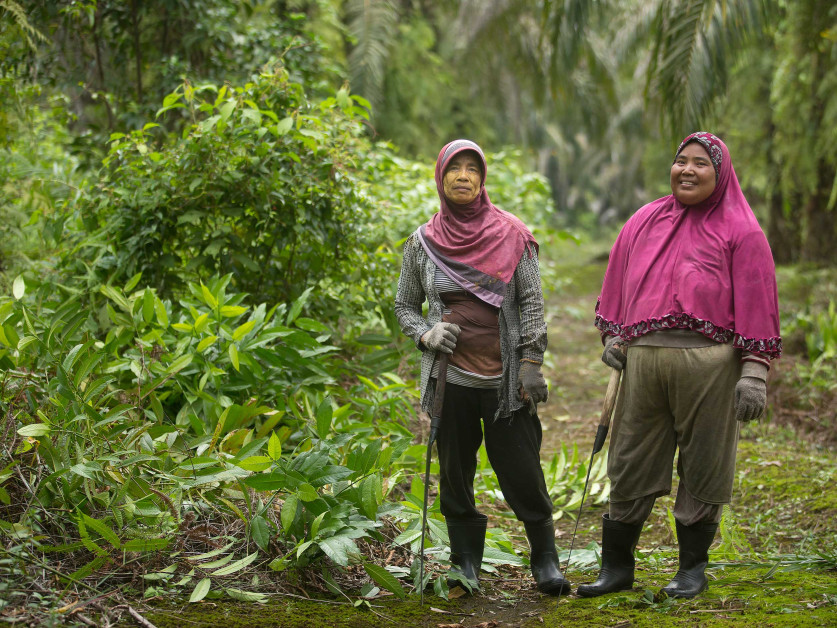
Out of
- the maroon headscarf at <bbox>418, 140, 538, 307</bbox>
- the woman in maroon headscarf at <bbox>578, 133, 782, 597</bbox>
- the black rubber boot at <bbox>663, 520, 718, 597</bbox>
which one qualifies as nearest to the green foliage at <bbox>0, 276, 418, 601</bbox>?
the maroon headscarf at <bbox>418, 140, 538, 307</bbox>

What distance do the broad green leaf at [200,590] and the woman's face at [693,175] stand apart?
2485 mm

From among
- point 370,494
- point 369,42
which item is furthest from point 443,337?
point 369,42

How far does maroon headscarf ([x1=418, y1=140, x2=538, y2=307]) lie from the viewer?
359 centimetres

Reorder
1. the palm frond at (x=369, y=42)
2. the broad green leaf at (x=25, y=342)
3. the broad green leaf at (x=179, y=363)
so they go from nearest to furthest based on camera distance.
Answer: the broad green leaf at (x=25, y=342), the broad green leaf at (x=179, y=363), the palm frond at (x=369, y=42)

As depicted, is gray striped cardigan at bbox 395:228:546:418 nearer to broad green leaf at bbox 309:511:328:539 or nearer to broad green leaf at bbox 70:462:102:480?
broad green leaf at bbox 309:511:328:539

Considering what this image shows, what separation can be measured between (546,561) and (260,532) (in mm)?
1314

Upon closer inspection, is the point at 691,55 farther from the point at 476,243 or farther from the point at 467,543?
the point at 467,543

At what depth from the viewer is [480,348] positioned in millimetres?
3607

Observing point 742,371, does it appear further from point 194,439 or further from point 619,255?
point 194,439

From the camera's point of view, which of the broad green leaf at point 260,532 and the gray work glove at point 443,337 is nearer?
the broad green leaf at point 260,532

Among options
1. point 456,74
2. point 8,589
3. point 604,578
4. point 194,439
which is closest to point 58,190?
point 194,439

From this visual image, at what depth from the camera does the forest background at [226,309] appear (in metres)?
3.29

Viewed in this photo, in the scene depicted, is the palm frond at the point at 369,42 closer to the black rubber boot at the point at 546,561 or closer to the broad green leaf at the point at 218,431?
the broad green leaf at the point at 218,431

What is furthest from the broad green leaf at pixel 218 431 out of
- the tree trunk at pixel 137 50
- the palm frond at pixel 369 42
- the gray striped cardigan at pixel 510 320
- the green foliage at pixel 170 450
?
the palm frond at pixel 369 42
